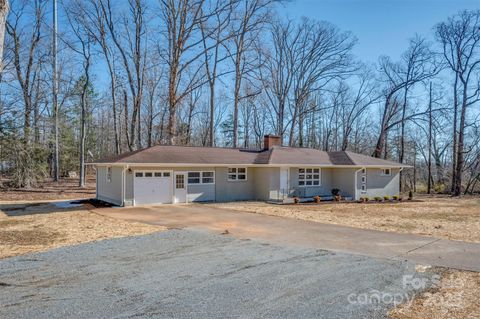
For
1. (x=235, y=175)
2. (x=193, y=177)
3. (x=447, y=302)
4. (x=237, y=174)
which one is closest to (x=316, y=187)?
(x=237, y=174)

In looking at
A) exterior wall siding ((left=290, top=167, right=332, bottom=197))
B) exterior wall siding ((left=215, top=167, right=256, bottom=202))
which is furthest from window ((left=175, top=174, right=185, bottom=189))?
exterior wall siding ((left=290, top=167, right=332, bottom=197))

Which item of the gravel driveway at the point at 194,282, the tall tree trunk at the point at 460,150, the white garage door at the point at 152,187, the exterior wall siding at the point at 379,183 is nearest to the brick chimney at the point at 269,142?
the exterior wall siding at the point at 379,183

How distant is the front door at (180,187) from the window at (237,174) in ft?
9.23

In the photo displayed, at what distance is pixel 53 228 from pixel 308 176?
14.8 metres

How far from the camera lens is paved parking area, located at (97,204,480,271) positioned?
772 centimetres

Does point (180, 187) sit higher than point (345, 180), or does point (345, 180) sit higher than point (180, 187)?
point (345, 180)

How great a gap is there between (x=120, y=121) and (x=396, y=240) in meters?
38.2

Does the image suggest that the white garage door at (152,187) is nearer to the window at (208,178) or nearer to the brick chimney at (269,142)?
the window at (208,178)

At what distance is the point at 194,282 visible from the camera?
5.80 meters

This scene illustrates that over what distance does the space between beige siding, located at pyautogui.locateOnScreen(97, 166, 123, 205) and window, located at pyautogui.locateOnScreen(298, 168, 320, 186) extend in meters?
10.2

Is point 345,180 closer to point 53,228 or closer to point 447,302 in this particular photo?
point 53,228

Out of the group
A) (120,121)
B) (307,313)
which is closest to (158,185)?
(307,313)

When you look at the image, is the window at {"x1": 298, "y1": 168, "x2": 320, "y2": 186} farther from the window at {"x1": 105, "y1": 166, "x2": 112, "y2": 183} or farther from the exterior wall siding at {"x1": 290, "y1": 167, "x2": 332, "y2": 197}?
the window at {"x1": 105, "y1": 166, "x2": 112, "y2": 183}

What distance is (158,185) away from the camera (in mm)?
17641
